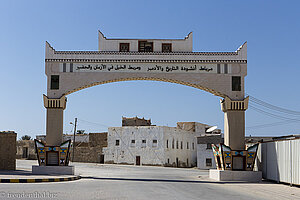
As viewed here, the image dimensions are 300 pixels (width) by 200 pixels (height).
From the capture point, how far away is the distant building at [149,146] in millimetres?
49375

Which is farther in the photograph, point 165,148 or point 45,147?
point 165,148

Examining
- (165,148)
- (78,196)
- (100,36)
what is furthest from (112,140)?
(78,196)

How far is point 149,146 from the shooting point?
4997cm

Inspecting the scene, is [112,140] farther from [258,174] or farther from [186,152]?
[258,174]

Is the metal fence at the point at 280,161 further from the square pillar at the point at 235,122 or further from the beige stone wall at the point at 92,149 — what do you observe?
the beige stone wall at the point at 92,149

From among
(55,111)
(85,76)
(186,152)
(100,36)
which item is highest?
(100,36)

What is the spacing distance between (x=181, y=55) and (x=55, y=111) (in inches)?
298

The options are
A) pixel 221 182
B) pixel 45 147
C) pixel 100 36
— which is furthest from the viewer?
pixel 100 36

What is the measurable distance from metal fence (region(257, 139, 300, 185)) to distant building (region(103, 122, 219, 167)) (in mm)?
28892

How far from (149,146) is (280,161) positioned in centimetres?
3321

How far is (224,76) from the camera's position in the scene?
67.9 feet

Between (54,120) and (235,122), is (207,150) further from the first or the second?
(54,120)

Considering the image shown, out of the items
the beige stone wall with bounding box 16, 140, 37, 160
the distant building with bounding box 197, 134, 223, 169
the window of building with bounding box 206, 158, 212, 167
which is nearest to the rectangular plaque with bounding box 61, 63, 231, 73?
the distant building with bounding box 197, 134, 223, 169

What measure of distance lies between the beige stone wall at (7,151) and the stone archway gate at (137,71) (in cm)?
403
